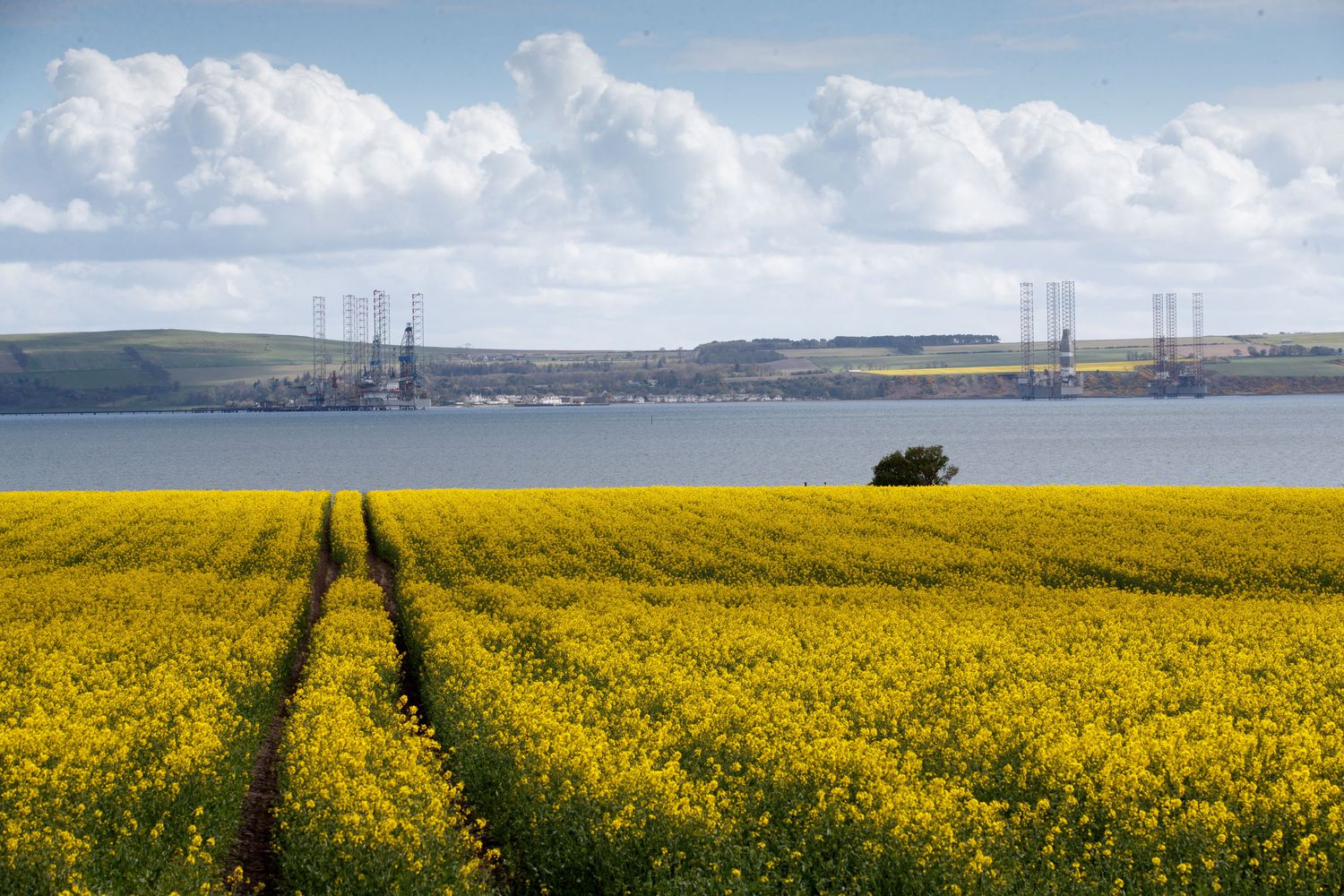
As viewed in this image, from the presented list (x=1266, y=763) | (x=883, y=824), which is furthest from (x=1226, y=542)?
(x=883, y=824)

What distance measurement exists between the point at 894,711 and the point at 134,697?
31.2 ft

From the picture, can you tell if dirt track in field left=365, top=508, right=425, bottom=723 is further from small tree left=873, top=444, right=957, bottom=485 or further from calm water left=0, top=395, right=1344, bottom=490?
calm water left=0, top=395, right=1344, bottom=490

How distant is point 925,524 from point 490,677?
2064 cm

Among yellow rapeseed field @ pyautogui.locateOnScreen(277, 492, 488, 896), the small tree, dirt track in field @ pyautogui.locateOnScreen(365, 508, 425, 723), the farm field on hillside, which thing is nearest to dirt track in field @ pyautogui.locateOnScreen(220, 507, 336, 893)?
yellow rapeseed field @ pyautogui.locateOnScreen(277, 492, 488, 896)

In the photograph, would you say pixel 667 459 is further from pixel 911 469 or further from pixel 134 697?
pixel 134 697

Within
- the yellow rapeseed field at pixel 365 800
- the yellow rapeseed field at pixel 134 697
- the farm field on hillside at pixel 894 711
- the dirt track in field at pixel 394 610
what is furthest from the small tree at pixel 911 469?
the yellow rapeseed field at pixel 365 800

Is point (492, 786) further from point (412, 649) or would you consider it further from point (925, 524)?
point (925, 524)

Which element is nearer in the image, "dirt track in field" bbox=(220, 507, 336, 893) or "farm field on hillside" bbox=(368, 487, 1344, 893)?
"farm field on hillside" bbox=(368, 487, 1344, 893)

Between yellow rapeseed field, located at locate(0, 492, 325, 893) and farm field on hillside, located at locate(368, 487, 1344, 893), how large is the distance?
262cm

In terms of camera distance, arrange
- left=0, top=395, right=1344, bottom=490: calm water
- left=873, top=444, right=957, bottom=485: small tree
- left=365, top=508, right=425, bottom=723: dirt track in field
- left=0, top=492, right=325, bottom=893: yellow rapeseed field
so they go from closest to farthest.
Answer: left=0, top=492, right=325, bottom=893: yellow rapeseed field
left=365, top=508, right=425, bottom=723: dirt track in field
left=873, top=444, right=957, bottom=485: small tree
left=0, top=395, right=1344, bottom=490: calm water

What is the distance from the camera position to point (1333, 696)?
16172 millimetres

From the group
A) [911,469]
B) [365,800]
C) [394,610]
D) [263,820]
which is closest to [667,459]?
[911,469]

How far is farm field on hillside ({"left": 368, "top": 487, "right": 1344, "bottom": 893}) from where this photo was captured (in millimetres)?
10828

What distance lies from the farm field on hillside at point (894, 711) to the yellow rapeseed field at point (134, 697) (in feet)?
8.58
